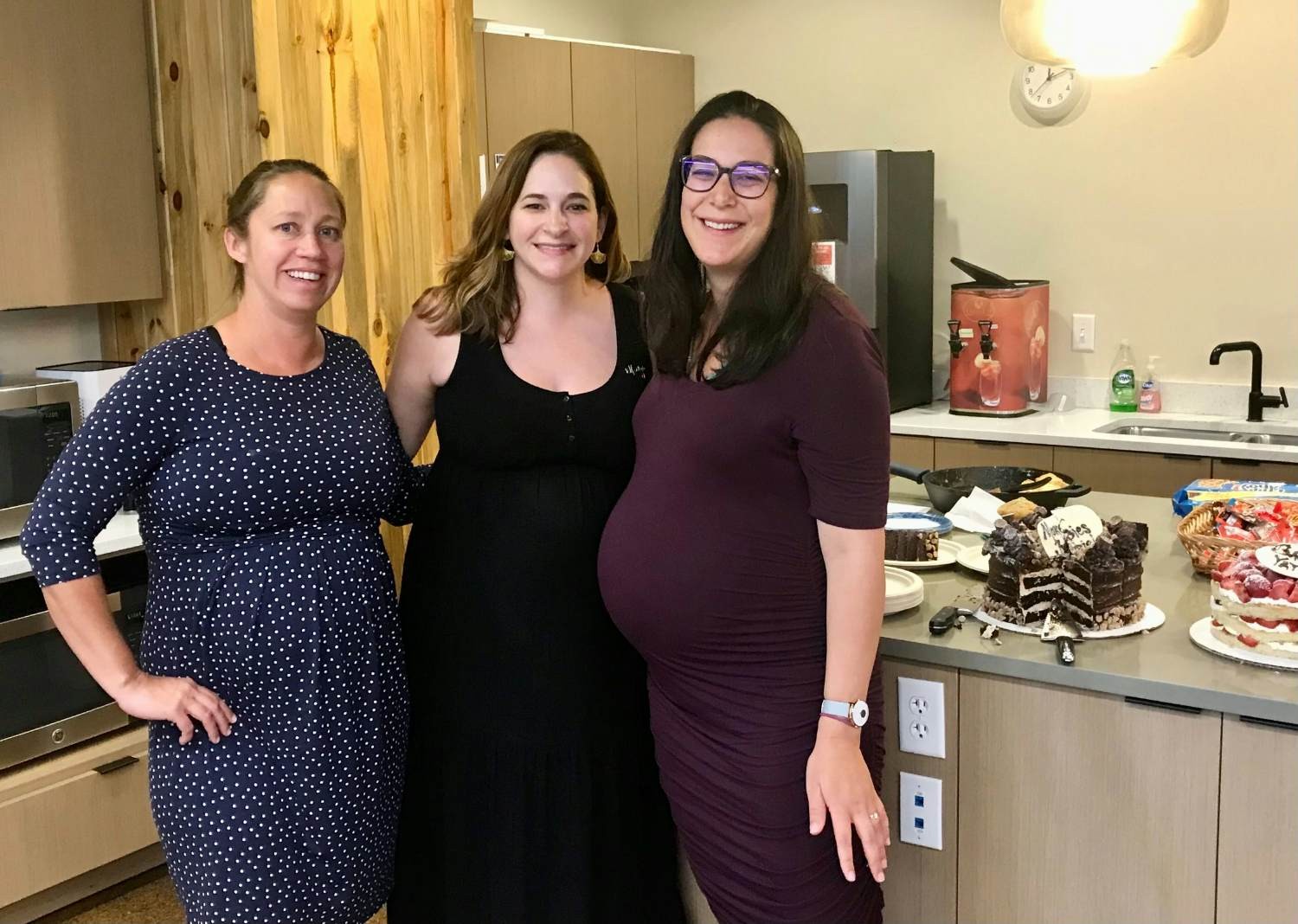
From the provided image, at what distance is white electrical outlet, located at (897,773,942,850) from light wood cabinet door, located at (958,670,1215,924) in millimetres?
38

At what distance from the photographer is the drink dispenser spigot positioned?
13.3ft

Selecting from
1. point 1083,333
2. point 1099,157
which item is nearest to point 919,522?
point 1083,333

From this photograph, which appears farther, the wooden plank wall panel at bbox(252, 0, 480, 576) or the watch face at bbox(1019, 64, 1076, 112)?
the watch face at bbox(1019, 64, 1076, 112)

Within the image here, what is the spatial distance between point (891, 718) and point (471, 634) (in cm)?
66

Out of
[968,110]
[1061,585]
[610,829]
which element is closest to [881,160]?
[968,110]

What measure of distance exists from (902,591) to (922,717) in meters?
0.22

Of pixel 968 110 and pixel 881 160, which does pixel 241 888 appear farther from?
pixel 968 110

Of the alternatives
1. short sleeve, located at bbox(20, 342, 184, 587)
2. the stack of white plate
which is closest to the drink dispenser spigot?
the stack of white plate

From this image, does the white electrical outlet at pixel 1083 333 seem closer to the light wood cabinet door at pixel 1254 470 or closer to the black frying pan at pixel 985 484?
the light wood cabinet door at pixel 1254 470

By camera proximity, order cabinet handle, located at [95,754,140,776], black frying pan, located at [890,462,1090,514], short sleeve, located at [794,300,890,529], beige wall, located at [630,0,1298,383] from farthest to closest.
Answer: beige wall, located at [630,0,1298,383], cabinet handle, located at [95,754,140,776], black frying pan, located at [890,462,1090,514], short sleeve, located at [794,300,890,529]

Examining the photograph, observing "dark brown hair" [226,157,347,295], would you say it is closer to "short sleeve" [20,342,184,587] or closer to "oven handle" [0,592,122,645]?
"short sleeve" [20,342,184,587]

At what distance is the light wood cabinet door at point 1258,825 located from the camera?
63.4 inches

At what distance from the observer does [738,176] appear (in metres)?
1.60

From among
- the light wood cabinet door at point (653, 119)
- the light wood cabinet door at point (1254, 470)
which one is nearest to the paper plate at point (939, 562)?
the light wood cabinet door at point (1254, 470)
